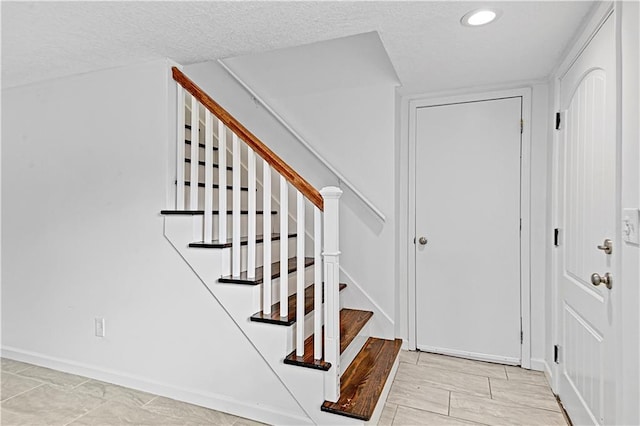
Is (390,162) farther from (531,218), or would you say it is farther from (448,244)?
(531,218)

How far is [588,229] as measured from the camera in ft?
5.78

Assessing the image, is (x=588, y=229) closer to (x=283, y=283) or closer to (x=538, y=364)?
(x=538, y=364)

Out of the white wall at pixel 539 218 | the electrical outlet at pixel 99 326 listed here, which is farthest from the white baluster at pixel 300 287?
the white wall at pixel 539 218

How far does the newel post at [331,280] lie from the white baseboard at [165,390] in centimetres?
40

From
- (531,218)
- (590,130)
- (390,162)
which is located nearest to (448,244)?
(531,218)

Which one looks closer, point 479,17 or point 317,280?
point 479,17

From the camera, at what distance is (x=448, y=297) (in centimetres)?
280

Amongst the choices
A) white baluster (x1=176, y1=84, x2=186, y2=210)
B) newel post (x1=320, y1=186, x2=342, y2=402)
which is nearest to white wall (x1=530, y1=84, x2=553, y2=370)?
newel post (x1=320, y1=186, x2=342, y2=402)

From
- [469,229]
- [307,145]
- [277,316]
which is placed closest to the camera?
[277,316]

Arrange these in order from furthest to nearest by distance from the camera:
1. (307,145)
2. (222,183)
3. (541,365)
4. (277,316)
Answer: (307,145) → (541,365) → (222,183) → (277,316)

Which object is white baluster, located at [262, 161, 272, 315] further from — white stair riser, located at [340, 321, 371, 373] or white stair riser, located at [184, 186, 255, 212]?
white stair riser, located at [340, 321, 371, 373]

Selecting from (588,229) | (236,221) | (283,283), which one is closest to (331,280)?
(283,283)

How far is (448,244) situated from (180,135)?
2.14 m

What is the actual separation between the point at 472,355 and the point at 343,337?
1.22 meters
